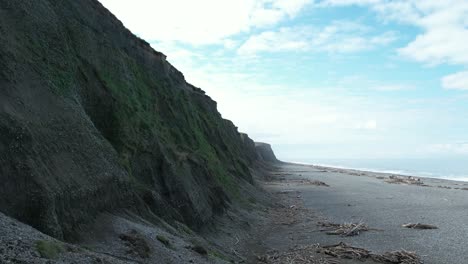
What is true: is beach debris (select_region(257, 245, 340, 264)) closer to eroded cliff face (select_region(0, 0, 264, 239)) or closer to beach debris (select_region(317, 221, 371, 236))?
beach debris (select_region(317, 221, 371, 236))

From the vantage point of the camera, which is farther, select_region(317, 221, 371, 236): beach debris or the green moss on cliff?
→ select_region(317, 221, 371, 236): beach debris

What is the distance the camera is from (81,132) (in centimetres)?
1561

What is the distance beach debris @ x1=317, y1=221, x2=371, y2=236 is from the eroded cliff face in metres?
6.40

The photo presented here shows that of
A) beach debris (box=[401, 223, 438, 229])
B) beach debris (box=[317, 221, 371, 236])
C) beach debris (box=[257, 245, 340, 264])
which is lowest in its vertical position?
beach debris (box=[257, 245, 340, 264])

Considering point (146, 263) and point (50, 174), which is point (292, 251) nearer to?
point (146, 263)

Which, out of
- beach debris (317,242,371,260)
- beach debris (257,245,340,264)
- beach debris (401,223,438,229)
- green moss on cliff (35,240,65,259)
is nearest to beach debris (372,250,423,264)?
beach debris (317,242,371,260)

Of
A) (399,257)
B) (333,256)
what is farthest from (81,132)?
(399,257)

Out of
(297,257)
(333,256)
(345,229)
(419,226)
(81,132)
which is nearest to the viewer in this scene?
(81,132)

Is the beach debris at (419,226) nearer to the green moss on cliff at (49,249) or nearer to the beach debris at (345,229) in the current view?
the beach debris at (345,229)

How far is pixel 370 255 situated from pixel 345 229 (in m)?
5.48

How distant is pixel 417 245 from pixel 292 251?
639 centimetres

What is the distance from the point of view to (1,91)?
42.6 ft

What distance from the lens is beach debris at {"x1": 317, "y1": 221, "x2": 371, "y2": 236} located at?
23469 millimetres

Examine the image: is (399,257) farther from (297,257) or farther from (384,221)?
(384,221)
